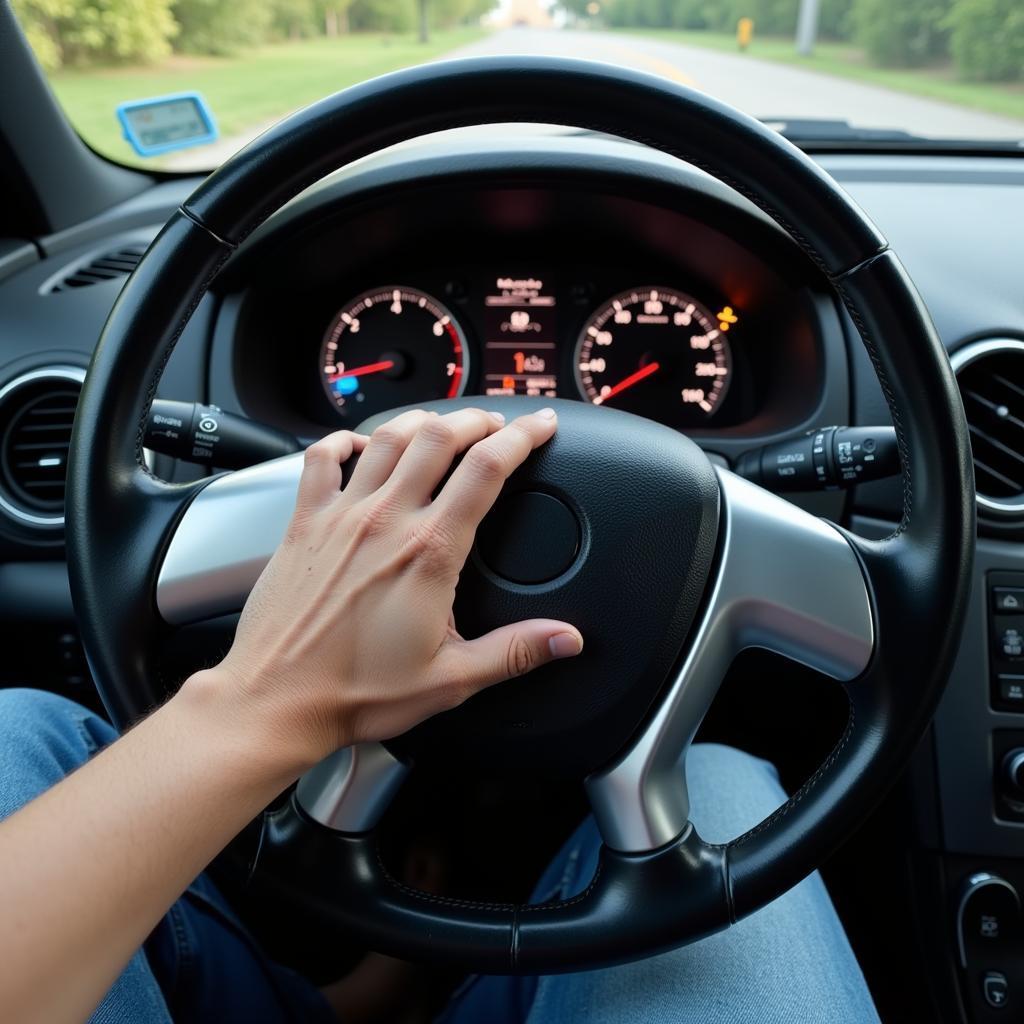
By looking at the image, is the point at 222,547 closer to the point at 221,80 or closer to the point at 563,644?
the point at 563,644

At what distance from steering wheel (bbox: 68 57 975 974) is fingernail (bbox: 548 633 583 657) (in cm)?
5

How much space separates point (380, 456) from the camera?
777mm

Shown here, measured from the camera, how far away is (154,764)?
65cm

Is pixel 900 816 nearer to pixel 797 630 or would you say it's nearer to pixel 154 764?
pixel 797 630

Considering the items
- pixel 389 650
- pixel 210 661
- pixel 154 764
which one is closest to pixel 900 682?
pixel 389 650

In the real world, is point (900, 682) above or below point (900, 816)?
above

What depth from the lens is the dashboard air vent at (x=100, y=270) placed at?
1.50 metres

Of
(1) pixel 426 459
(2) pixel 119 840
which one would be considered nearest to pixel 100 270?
(1) pixel 426 459

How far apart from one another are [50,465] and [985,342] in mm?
1284

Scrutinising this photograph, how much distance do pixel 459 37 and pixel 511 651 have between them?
113cm

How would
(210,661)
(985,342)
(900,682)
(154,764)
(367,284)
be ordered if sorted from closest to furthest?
(154,764), (900,682), (985,342), (210,661), (367,284)

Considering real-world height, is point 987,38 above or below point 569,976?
above

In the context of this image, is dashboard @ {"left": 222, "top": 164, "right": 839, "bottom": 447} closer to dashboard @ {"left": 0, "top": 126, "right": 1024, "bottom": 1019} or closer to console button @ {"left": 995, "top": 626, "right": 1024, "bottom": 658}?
dashboard @ {"left": 0, "top": 126, "right": 1024, "bottom": 1019}

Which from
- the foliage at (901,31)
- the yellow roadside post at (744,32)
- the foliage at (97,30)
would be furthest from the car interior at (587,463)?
the yellow roadside post at (744,32)
